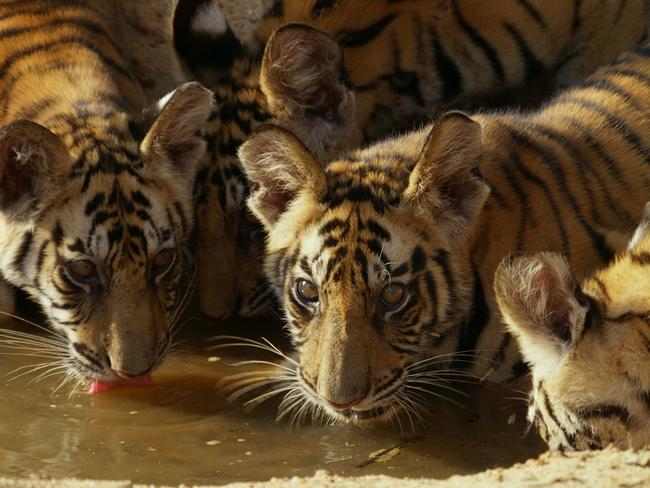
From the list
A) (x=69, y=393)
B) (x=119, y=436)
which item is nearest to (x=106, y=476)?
(x=119, y=436)

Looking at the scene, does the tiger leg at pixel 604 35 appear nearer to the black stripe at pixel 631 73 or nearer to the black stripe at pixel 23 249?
the black stripe at pixel 631 73

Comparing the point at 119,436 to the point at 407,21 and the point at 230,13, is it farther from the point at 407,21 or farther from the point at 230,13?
the point at 230,13

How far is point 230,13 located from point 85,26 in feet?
3.46

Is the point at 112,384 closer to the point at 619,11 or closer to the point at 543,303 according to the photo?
the point at 543,303

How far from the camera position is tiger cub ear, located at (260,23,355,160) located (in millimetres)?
4531

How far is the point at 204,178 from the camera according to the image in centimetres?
477

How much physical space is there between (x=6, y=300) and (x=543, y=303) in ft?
8.58

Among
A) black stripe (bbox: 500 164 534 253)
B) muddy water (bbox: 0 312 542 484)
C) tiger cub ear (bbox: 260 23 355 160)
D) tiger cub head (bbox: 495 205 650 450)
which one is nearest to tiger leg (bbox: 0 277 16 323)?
muddy water (bbox: 0 312 542 484)

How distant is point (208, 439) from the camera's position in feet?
12.9

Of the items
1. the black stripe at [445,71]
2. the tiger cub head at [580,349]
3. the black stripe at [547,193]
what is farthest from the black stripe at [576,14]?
the tiger cub head at [580,349]

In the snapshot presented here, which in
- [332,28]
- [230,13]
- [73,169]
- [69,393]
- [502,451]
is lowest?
[502,451]

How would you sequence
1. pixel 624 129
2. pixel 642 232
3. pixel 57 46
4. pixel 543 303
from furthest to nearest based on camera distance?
pixel 57 46 < pixel 624 129 < pixel 642 232 < pixel 543 303

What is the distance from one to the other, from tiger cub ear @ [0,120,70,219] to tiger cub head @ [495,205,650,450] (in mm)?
1709

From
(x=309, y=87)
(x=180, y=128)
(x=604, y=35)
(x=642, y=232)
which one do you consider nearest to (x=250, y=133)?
(x=309, y=87)
